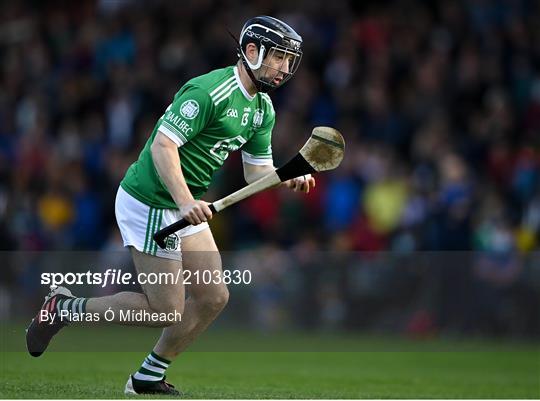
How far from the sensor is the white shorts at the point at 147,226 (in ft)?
25.8

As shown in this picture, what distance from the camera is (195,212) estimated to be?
7.45 metres

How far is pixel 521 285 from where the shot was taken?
44.9 ft

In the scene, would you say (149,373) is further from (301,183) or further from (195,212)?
(301,183)

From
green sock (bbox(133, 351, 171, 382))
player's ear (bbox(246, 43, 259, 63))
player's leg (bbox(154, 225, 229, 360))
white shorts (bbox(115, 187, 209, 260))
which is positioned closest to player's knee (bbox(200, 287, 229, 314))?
player's leg (bbox(154, 225, 229, 360))

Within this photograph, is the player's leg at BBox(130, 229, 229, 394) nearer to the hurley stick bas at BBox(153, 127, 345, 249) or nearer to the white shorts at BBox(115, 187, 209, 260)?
the white shorts at BBox(115, 187, 209, 260)

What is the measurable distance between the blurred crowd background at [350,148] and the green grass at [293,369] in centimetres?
64

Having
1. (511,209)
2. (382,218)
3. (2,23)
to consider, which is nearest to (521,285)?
(511,209)

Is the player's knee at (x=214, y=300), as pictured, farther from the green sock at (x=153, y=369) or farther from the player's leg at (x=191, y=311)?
the green sock at (x=153, y=369)

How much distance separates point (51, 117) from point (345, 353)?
736 centimetres

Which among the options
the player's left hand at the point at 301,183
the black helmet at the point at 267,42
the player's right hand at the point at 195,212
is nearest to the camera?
the player's right hand at the point at 195,212

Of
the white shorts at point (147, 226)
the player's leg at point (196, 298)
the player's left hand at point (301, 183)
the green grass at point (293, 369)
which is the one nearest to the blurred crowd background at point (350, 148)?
the green grass at point (293, 369)

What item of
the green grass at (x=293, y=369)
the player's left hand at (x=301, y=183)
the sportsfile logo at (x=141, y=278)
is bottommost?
the green grass at (x=293, y=369)

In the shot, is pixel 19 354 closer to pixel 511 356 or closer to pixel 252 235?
pixel 511 356

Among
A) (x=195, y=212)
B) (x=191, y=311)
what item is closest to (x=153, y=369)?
(x=191, y=311)
